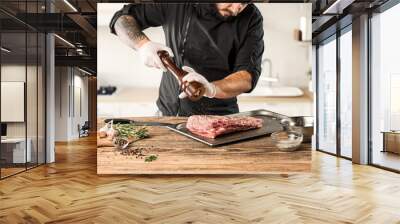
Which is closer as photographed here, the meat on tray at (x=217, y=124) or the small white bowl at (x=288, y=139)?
the meat on tray at (x=217, y=124)

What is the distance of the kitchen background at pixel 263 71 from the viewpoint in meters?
5.43

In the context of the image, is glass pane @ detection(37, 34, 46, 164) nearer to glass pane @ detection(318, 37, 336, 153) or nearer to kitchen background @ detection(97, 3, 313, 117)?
kitchen background @ detection(97, 3, 313, 117)

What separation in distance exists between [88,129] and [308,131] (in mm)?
10721

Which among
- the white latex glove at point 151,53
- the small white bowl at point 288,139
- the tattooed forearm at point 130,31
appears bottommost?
the small white bowl at point 288,139

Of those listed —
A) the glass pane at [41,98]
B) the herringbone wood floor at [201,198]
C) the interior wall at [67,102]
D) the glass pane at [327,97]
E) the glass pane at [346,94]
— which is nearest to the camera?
the herringbone wood floor at [201,198]

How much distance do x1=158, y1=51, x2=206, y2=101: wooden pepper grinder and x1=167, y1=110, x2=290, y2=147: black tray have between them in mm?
428

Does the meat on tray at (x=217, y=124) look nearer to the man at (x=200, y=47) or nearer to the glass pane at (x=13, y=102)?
the man at (x=200, y=47)

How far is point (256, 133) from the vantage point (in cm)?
539

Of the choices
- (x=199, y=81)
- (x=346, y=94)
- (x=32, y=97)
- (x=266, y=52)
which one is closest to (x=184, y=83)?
(x=199, y=81)

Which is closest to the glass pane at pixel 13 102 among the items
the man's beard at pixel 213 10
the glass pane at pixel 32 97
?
the glass pane at pixel 32 97

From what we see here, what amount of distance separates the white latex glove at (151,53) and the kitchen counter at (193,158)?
75 cm

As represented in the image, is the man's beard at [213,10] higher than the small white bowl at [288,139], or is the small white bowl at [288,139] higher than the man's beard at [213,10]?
the man's beard at [213,10]

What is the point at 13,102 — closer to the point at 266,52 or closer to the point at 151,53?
the point at 151,53

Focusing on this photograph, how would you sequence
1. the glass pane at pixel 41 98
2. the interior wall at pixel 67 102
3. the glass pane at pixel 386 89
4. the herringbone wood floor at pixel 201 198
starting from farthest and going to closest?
the interior wall at pixel 67 102, the glass pane at pixel 41 98, the glass pane at pixel 386 89, the herringbone wood floor at pixel 201 198
